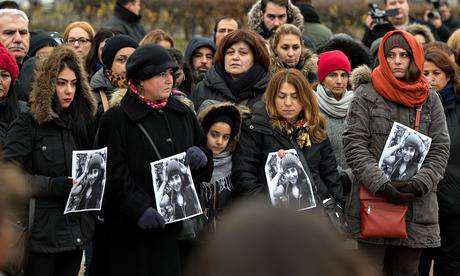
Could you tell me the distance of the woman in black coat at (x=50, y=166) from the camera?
5.73 meters

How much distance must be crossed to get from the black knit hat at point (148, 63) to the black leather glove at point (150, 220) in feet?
2.82

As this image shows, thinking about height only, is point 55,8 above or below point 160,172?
above

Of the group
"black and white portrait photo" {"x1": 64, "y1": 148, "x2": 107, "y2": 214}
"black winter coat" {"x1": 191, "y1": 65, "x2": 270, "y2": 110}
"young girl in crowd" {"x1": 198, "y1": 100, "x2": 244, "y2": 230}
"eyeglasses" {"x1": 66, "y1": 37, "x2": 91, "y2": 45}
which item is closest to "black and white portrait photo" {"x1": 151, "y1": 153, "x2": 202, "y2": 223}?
"black and white portrait photo" {"x1": 64, "y1": 148, "x2": 107, "y2": 214}

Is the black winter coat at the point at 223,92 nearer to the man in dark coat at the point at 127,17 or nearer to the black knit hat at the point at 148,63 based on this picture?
the black knit hat at the point at 148,63

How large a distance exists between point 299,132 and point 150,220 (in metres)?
1.40

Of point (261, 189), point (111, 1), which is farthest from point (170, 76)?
point (111, 1)

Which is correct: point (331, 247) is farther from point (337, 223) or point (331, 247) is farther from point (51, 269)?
point (337, 223)

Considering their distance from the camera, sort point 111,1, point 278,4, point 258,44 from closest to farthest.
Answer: point 258,44
point 278,4
point 111,1

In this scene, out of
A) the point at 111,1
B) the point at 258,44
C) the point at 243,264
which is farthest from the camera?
the point at 111,1

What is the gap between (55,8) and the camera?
17.7 metres

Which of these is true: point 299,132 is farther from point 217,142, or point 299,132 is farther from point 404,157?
point 404,157

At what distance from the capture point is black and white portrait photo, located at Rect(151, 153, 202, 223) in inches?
230

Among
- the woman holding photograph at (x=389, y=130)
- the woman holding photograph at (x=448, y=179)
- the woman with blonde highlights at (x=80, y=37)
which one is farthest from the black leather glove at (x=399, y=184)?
the woman with blonde highlights at (x=80, y=37)

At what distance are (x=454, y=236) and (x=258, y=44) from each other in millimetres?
2182
